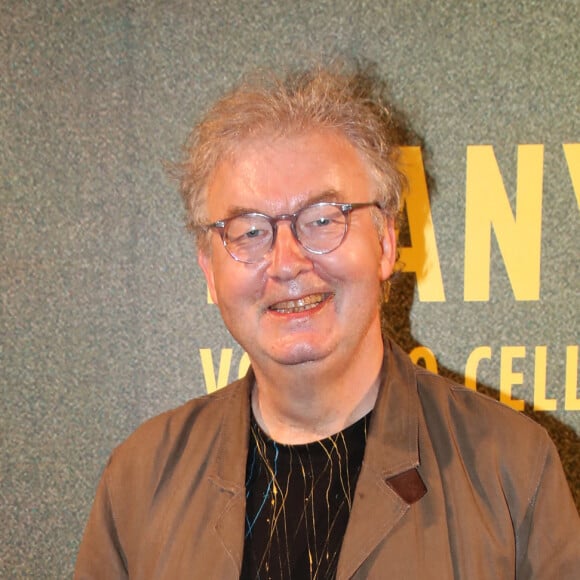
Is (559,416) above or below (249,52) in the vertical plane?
below

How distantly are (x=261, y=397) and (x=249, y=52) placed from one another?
2.57ft

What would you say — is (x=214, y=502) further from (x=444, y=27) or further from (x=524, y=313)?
(x=444, y=27)

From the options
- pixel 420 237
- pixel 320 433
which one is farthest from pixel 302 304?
pixel 420 237

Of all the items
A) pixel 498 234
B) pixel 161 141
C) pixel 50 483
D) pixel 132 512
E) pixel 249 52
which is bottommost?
pixel 50 483

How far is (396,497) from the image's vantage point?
0.99m

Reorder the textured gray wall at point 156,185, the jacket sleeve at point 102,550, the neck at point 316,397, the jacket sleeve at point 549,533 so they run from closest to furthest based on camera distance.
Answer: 1. the jacket sleeve at point 549,533
2. the neck at point 316,397
3. the jacket sleeve at point 102,550
4. the textured gray wall at point 156,185

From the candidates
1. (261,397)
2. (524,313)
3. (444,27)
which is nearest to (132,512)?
(261,397)

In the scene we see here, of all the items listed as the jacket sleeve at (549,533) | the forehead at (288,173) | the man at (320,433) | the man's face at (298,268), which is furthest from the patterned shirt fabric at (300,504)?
the forehead at (288,173)

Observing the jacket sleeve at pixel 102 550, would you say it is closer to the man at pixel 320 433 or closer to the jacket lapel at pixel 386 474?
the man at pixel 320 433

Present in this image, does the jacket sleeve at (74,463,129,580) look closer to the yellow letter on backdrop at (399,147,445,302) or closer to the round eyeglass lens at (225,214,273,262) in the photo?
the round eyeglass lens at (225,214,273,262)

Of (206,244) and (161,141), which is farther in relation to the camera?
(161,141)

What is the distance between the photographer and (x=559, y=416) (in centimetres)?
158

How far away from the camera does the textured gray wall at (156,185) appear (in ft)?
5.03

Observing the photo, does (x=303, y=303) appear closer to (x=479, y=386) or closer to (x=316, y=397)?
(x=316, y=397)
